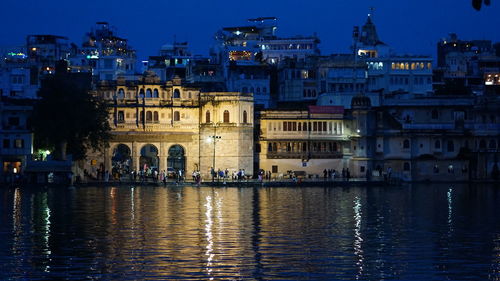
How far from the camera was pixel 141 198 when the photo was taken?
6125cm

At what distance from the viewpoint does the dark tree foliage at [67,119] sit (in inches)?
2933

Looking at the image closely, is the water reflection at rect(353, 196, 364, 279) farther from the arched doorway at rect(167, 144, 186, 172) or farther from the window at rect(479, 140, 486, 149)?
the window at rect(479, 140, 486, 149)

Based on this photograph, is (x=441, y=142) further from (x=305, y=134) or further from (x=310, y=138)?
(x=305, y=134)

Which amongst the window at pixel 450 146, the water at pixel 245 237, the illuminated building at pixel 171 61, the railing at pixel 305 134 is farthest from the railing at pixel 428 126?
the illuminated building at pixel 171 61

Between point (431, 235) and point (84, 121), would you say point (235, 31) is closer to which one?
point (84, 121)

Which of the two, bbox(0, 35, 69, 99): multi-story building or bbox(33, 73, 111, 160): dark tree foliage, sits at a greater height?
bbox(0, 35, 69, 99): multi-story building

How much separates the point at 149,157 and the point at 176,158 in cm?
277

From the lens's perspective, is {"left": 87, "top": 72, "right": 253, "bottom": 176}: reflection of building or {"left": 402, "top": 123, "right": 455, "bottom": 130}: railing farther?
{"left": 402, "top": 123, "right": 455, "bottom": 130}: railing

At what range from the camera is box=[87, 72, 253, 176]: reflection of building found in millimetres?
86062

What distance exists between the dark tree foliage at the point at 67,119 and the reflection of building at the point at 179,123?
24.8 ft

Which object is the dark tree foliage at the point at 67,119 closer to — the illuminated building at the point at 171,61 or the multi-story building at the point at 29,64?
the multi-story building at the point at 29,64

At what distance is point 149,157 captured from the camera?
90625 mm

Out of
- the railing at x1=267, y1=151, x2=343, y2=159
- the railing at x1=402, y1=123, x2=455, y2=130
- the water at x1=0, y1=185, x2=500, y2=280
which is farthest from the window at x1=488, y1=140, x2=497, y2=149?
the water at x1=0, y1=185, x2=500, y2=280

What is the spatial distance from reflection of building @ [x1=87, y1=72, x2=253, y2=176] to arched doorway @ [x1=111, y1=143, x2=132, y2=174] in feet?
0.54
